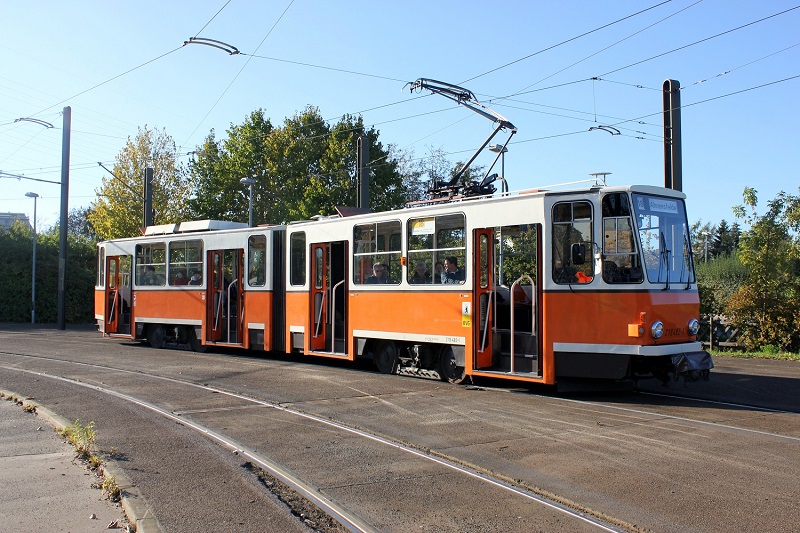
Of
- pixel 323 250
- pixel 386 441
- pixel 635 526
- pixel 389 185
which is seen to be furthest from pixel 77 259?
pixel 635 526

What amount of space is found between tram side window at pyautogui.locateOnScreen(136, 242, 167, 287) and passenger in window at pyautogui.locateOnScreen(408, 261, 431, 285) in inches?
394

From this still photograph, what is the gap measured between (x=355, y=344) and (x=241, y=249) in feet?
16.5

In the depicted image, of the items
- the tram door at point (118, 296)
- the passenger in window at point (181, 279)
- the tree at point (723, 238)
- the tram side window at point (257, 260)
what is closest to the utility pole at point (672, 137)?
the tram side window at point (257, 260)

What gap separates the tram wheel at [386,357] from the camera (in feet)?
48.6

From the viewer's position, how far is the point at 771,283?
19703 millimetres

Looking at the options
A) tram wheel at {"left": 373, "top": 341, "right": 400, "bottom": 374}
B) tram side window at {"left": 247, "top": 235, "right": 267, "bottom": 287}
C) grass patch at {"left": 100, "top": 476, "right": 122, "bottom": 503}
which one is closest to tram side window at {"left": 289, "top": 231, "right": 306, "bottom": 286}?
tram side window at {"left": 247, "top": 235, "right": 267, "bottom": 287}

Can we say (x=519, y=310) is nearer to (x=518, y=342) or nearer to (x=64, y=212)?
(x=518, y=342)

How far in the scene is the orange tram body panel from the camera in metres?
11.0

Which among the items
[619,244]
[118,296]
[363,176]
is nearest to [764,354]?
[619,244]

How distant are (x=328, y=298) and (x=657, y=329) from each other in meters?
7.69

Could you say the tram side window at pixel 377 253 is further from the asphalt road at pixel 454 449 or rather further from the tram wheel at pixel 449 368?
the asphalt road at pixel 454 449

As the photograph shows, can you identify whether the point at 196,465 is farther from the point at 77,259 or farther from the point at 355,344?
the point at 77,259

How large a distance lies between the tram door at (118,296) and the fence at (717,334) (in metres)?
17.3

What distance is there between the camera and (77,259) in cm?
3962
